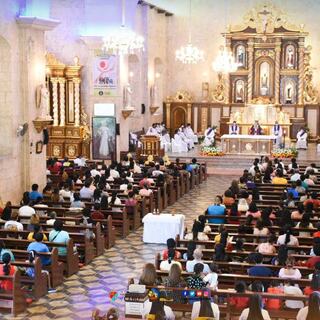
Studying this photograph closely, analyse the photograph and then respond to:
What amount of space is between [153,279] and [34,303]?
2725mm

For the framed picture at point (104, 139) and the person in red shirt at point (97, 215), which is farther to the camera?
the framed picture at point (104, 139)

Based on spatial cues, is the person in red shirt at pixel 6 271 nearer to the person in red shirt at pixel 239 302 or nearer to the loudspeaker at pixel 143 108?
the person in red shirt at pixel 239 302

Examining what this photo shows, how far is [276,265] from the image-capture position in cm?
1088

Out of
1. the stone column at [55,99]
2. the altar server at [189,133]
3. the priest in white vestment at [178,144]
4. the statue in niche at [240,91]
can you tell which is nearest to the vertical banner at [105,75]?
the stone column at [55,99]

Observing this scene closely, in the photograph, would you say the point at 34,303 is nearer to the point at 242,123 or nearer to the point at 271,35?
the point at 242,123

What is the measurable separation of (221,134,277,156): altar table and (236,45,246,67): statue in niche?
718 centimetres

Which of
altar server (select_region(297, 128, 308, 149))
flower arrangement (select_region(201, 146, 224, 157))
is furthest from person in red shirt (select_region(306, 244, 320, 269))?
altar server (select_region(297, 128, 308, 149))

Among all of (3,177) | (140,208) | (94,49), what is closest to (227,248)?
(140,208)

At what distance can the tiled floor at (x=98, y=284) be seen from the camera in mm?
10805

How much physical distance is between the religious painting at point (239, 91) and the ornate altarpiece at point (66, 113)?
11827mm

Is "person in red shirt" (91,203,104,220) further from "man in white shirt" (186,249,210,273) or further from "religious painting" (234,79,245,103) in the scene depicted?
"religious painting" (234,79,245,103)

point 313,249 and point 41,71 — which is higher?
point 41,71

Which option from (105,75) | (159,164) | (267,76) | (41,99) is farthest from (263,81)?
(41,99)

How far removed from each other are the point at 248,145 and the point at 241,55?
7.75 m
